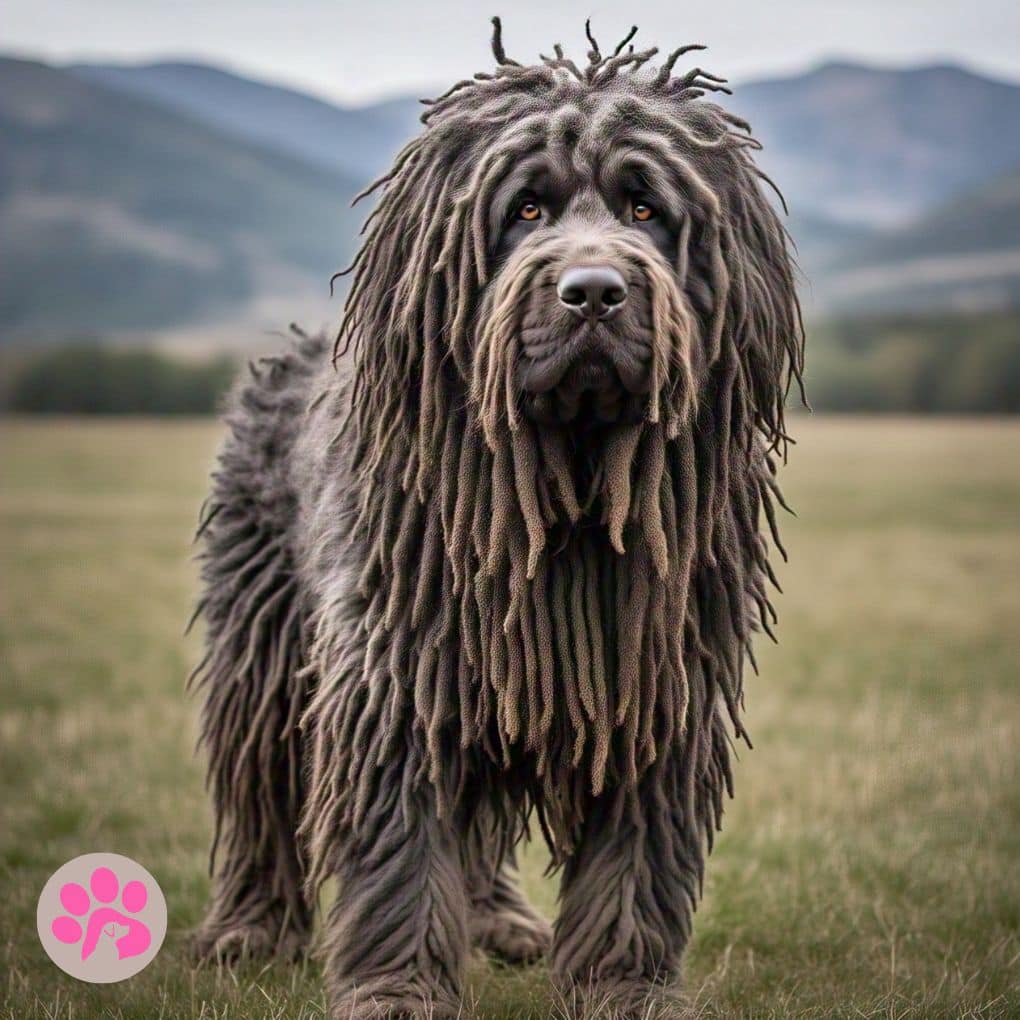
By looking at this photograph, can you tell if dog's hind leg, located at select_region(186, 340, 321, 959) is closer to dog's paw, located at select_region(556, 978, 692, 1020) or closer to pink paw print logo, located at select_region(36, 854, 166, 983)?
pink paw print logo, located at select_region(36, 854, 166, 983)

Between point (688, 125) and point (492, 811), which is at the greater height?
point (688, 125)

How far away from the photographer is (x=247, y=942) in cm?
530

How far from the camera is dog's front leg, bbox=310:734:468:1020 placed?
4133 mm

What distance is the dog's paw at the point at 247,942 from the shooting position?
531 centimetres

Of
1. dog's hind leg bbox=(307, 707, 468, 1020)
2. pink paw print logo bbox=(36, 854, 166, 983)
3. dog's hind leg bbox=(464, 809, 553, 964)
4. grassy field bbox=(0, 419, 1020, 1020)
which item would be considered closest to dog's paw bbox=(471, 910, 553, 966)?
dog's hind leg bbox=(464, 809, 553, 964)

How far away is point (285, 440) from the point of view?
17.3ft

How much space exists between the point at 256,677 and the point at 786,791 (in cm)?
367

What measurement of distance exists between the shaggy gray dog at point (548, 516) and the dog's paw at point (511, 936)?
34.8 inches

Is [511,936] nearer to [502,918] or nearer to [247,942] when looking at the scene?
[502,918]

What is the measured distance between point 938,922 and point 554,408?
301cm

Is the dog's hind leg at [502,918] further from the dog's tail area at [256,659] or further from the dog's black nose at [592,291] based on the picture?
the dog's black nose at [592,291]

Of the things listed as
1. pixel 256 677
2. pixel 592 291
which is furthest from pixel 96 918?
pixel 592 291

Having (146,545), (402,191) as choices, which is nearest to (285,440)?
(402,191)

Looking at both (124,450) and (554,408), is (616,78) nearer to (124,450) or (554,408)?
(554,408)
